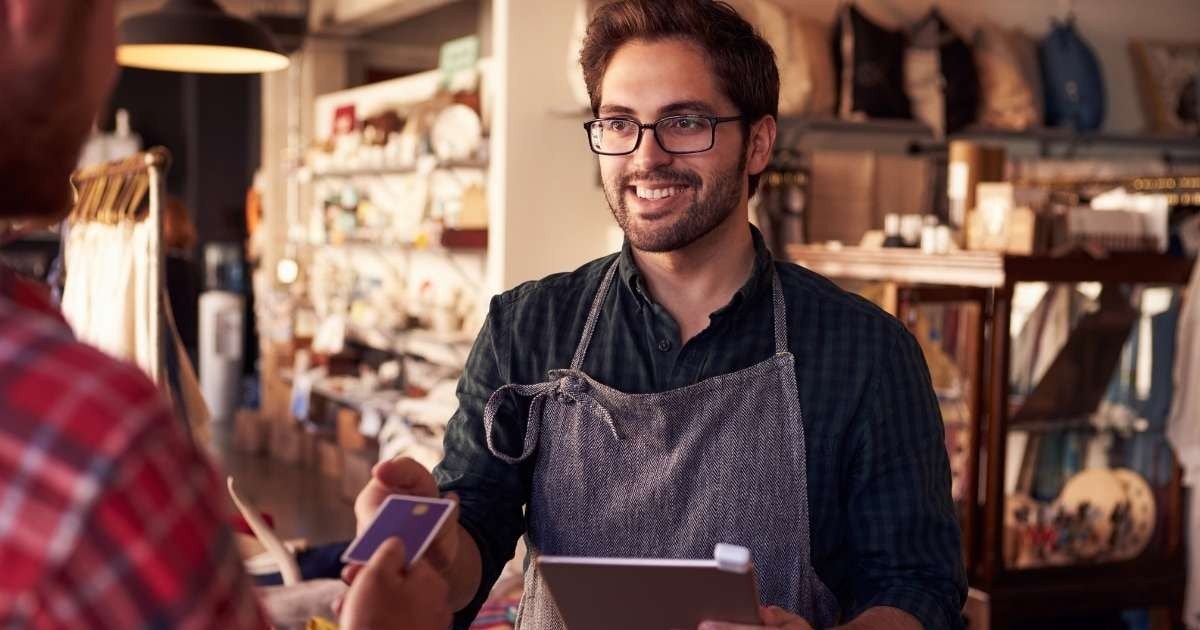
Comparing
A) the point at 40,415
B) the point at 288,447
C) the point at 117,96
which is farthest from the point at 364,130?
the point at 40,415

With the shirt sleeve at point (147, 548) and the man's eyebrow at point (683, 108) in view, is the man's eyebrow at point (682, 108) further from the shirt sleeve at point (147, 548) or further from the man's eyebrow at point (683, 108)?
the shirt sleeve at point (147, 548)

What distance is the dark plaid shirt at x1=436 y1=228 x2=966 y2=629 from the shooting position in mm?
1814

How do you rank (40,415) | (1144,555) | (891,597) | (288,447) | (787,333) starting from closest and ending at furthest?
1. (40,415)
2. (891,597)
3. (787,333)
4. (1144,555)
5. (288,447)

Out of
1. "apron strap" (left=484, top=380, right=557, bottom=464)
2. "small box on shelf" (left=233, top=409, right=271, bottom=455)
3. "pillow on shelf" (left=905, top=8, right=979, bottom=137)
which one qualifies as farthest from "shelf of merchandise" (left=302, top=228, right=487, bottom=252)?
"apron strap" (left=484, top=380, right=557, bottom=464)

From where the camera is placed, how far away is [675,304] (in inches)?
79.4

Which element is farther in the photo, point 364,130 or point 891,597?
point 364,130

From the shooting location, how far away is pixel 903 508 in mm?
1807

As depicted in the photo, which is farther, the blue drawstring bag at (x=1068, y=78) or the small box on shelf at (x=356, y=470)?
the small box on shelf at (x=356, y=470)

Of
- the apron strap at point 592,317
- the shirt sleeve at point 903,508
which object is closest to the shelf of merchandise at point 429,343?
the apron strap at point 592,317

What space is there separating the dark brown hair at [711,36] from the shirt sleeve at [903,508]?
0.47 meters

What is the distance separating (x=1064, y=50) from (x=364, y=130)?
13.7 ft

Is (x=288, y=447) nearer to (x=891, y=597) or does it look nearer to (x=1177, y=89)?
(x=1177, y=89)

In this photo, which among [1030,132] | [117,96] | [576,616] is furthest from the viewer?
[117,96]

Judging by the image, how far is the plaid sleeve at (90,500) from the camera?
62 centimetres
